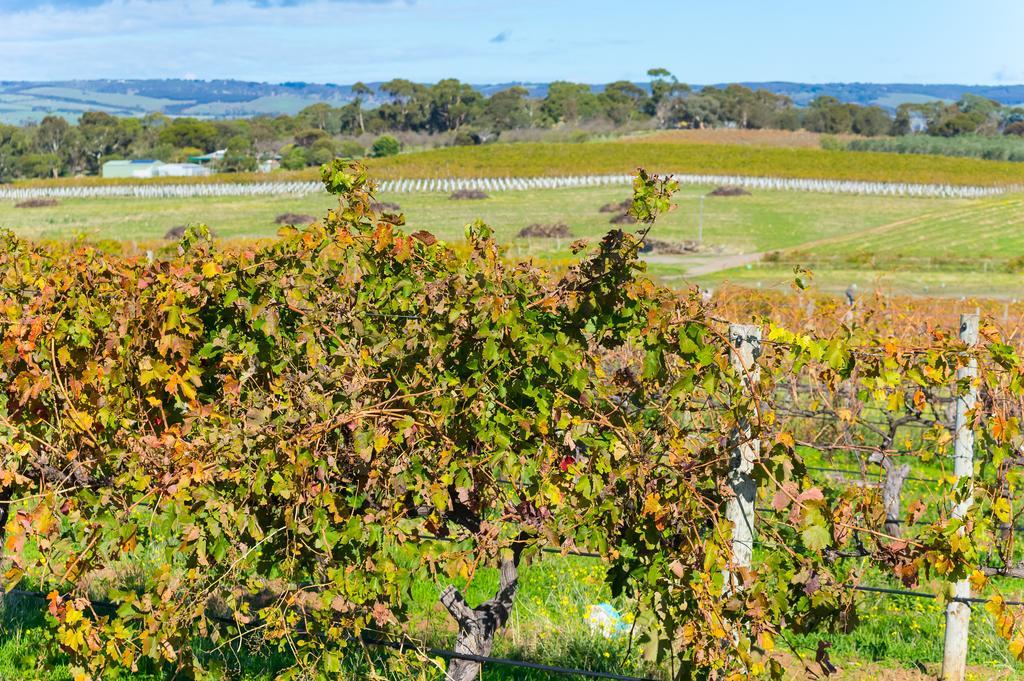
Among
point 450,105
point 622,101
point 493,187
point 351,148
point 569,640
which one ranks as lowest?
point 493,187

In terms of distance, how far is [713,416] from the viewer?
13.4 ft

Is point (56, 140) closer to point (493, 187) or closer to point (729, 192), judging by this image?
point (493, 187)

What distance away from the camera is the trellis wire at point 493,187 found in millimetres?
82062

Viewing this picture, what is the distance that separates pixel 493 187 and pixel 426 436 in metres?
83.5

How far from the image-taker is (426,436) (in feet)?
14.3

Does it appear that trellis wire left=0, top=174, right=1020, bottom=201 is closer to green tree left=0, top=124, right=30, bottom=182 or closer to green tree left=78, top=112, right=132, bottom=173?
green tree left=0, top=124, right=30, bottom=182

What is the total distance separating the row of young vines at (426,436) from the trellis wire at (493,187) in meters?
76.9

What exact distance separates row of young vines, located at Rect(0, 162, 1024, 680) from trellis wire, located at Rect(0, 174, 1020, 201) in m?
76.9

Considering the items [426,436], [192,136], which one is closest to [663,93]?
[192,136]

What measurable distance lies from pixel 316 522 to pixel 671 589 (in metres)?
1.37

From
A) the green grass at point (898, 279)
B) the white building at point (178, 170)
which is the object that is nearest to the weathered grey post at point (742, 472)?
the green grass at point (898, 279)

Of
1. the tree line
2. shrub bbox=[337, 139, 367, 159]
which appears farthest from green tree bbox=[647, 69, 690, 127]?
shrub bbox=[337, 139, 367, 159]

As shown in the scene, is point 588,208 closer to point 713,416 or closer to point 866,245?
point 866,245

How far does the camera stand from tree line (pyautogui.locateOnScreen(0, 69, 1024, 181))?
137m
